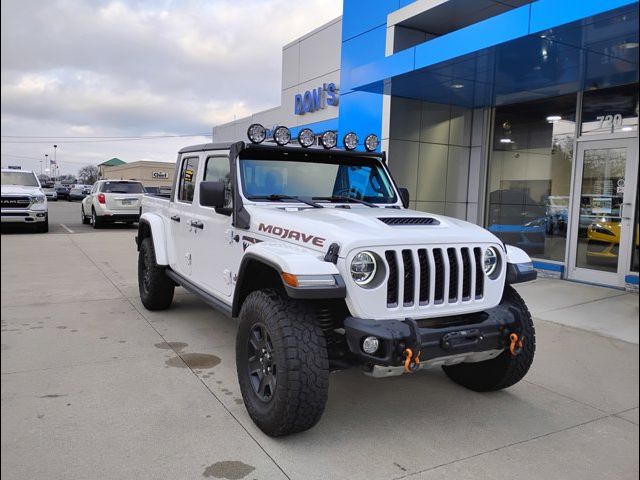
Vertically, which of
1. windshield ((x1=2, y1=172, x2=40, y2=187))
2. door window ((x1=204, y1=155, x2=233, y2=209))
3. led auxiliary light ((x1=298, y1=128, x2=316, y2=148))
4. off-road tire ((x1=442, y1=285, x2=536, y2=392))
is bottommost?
off-road tire ((x1=442, y1=285, x2=536, y2=392))

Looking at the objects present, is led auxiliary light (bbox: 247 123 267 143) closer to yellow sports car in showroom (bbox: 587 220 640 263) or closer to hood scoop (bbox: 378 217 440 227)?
hood scoop (bbox: 378 217 440 227)

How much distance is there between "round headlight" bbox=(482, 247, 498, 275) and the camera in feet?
11.8

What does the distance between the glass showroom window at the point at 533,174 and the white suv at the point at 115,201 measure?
11131 millimetres

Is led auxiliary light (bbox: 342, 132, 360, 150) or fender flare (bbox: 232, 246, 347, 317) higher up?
led auxiliary light (bbox: 342, 132, 360, 150)

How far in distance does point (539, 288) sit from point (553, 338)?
2793mm

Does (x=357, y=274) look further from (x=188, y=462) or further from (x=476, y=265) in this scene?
(x=188, y=462)

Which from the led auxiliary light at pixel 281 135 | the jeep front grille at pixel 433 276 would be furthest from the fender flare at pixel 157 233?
the jeep front grille at pixel 433 276

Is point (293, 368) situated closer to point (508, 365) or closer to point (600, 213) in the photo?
point (508, 365)

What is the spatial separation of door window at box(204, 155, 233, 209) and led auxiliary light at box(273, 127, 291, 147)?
49 centimetres

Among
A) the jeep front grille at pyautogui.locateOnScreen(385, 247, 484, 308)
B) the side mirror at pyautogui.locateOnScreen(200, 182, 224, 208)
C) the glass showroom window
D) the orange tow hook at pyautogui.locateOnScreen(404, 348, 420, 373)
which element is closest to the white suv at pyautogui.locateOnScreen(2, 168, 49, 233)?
the side mirror at pyautogui.locateOnScreen(200, 182, 224, 208)

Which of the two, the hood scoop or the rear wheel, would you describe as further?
the rear wheel

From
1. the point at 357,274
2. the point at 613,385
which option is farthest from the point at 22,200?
the point at 613,385

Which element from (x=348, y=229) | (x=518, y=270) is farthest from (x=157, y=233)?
(x=518, y=270)

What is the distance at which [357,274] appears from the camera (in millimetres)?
3111
